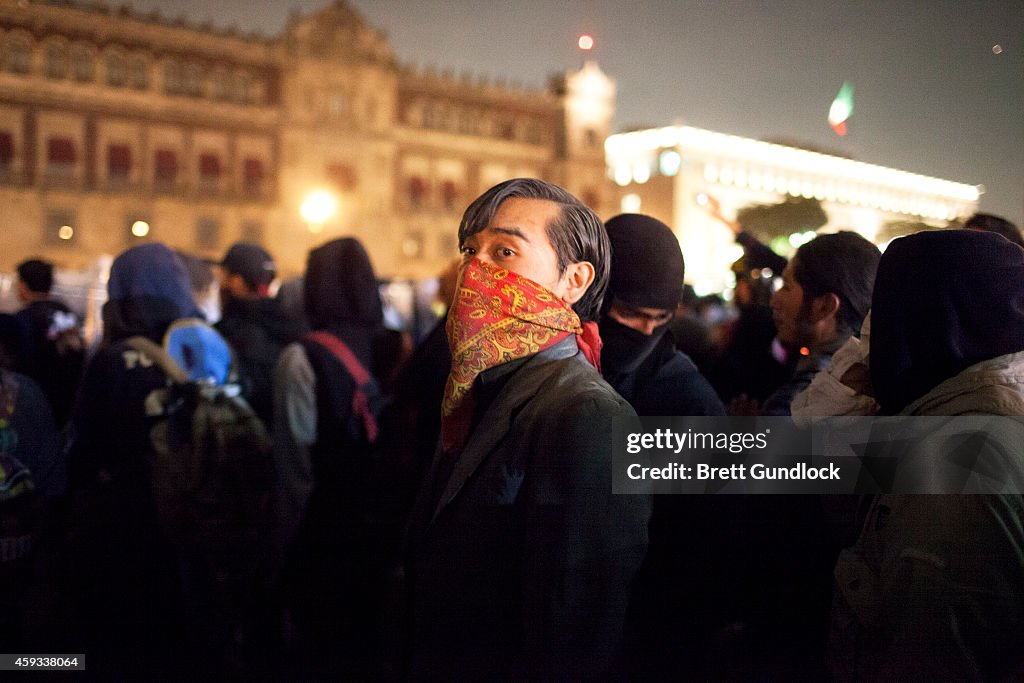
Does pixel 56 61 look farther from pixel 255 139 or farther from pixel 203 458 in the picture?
pixel 203 458

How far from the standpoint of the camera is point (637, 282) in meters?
2.05

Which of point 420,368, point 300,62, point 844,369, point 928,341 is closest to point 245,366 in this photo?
point 420,368

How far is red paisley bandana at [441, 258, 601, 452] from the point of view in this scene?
1.45 metres

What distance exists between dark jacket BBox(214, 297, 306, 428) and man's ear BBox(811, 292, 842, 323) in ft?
9.39

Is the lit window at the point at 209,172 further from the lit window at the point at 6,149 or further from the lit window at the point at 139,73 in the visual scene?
the lit window at the point at 6,149

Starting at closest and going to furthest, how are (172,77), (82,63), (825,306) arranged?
(825,306) → (82,63) → (172,77)

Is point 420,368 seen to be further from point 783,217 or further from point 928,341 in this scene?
point 928,341

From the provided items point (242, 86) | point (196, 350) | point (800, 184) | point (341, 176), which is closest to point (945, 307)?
point (800, 184)

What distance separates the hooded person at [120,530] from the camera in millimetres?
2717

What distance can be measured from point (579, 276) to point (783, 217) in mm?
1661

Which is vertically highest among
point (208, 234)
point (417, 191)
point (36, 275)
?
point (417, 191)

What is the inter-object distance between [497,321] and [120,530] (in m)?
2.13

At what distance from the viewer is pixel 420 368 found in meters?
2.76

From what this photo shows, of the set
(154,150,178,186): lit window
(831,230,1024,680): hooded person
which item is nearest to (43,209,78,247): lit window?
(154,150,178,186): lit window
